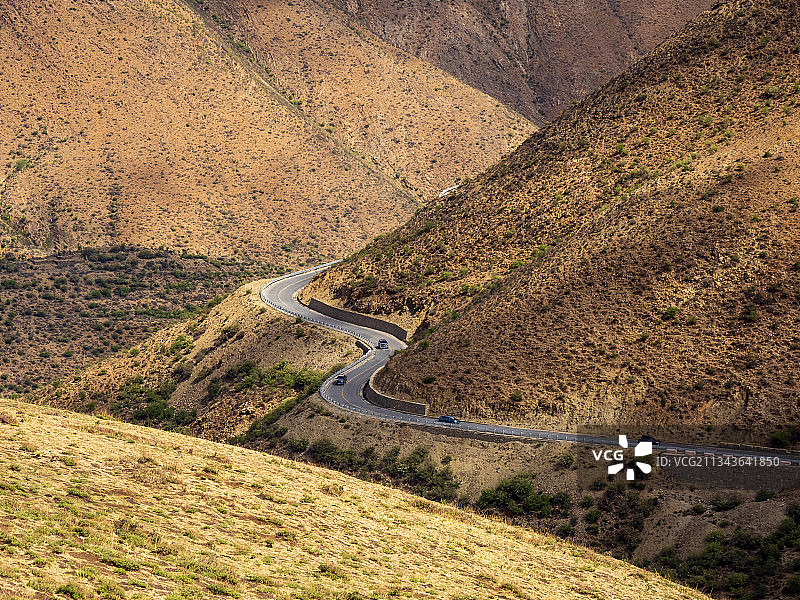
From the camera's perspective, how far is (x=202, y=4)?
155 m

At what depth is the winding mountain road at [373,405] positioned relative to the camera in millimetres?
43375

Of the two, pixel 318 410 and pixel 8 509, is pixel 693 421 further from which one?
pixel 8 509

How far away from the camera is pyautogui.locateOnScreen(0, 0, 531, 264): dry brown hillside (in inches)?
4852

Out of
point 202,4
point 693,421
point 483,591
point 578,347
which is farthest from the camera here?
point 202,4

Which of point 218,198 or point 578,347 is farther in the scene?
point 218,198

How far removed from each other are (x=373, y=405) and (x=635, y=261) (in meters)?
14.1

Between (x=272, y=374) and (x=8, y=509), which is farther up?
(x=272, y=374)

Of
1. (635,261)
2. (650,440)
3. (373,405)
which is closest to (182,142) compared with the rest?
(373,405)

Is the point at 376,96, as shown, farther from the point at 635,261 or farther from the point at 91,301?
the point at 635,261

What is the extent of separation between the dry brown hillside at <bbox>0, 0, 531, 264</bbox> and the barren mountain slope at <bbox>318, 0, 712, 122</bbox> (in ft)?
49.3

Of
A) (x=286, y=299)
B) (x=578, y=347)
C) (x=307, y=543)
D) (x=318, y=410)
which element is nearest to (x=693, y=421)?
(x=578, y=347)

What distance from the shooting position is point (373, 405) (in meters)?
55.5

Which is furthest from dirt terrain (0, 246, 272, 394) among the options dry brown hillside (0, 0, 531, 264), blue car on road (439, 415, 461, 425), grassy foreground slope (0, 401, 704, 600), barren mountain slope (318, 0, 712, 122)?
barren mountain slope (318, 0, 712, 122)

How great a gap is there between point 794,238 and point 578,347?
10754mm
